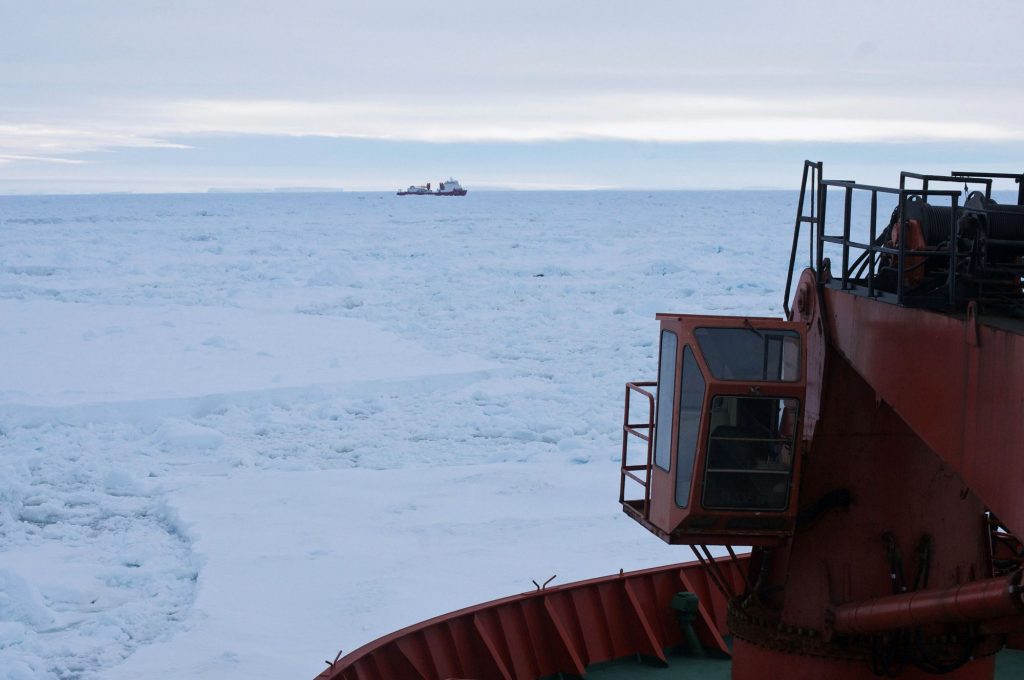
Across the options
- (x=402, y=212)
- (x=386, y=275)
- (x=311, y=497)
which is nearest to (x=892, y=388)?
(x=311, y=497)

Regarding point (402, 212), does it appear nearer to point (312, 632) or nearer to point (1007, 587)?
point (312, 632)

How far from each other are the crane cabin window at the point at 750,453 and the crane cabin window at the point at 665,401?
0.28 m

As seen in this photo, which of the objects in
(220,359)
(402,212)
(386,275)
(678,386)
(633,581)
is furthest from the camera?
(402,212)

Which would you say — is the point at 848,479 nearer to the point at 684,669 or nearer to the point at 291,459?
the point at 684,669

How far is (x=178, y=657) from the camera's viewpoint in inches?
368

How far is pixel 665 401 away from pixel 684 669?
2.74 meters

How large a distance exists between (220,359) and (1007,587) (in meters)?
19.7

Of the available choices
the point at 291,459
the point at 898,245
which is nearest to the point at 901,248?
the point at 898,245

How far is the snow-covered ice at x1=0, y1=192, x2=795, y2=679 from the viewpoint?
409 inches

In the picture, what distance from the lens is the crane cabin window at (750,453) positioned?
4891mm

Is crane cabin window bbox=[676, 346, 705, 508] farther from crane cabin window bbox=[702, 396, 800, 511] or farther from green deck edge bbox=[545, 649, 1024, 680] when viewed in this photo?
green deck edge bbox=[545, 649, 1024, 680]

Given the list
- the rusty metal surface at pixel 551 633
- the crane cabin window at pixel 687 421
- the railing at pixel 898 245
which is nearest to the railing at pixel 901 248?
the railing at pixel 898 245

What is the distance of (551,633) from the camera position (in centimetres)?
719

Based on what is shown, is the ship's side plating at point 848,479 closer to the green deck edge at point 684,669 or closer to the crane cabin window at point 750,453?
the crane cabin window at point 750,453
